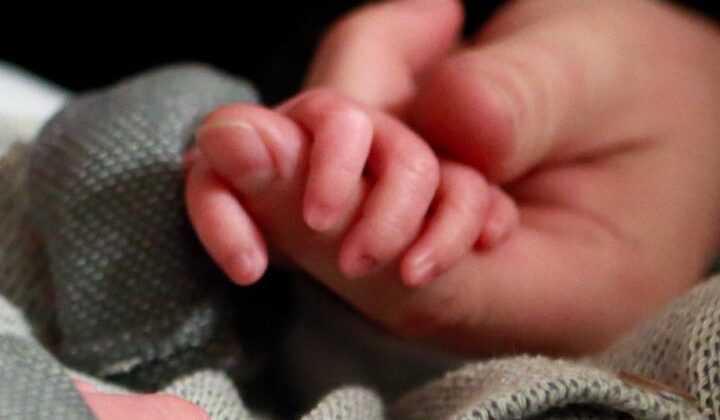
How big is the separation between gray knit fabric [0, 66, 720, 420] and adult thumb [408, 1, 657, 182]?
0.34 ft

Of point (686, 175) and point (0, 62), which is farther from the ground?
point (686, 175)

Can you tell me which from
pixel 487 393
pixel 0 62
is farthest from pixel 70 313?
pixel 0 62

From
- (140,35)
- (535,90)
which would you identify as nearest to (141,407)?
(535,90)

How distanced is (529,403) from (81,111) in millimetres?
259

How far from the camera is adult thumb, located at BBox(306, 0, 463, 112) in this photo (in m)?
0.51

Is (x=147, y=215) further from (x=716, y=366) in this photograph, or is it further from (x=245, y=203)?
(x=716, y=366)

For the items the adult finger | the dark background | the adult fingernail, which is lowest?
the dark background

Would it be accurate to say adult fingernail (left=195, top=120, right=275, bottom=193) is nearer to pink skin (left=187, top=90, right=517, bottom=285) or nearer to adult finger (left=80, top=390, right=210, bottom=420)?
pink skin (left=187, top=90, right=517, bottom=285)

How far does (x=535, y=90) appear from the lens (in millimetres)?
458

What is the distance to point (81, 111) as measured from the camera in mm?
461

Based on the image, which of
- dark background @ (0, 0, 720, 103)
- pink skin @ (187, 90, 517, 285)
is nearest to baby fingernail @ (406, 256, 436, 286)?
pink skin @ (187, 90, 517, 285)

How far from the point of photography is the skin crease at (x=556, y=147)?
17.1 inches

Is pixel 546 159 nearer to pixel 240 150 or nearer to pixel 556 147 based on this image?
pixel 556 147

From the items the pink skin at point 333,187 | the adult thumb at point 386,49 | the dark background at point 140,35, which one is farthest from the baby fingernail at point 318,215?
A: the dark background at point 140,35
